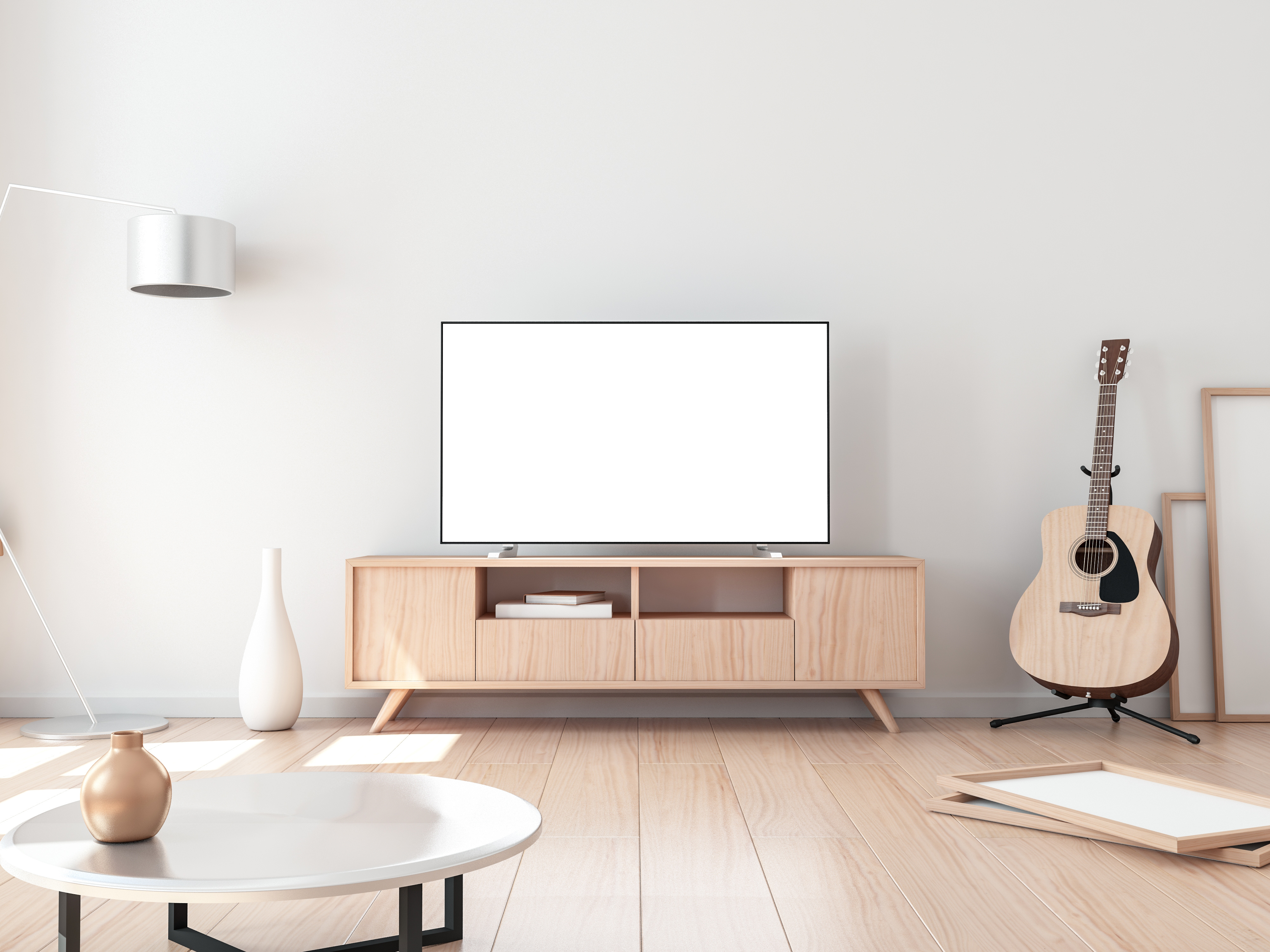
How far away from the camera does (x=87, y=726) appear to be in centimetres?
325

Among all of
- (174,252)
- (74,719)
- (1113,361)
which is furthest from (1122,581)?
(74,719)

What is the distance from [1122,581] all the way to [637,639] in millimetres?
1568

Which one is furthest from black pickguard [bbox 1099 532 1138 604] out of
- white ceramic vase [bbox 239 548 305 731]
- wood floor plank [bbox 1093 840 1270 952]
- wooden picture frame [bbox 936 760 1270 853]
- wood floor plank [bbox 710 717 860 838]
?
white ceramic vase [bbox 239 548 305 731]

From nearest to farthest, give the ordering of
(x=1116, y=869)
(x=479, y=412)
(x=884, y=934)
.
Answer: (x=884, y=934) < (x=1116, y=869) < (x=479, y=412)

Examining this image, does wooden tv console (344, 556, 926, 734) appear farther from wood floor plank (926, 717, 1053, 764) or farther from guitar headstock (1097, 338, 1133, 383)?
guitar headstock (1097, 338, 1133, 383)

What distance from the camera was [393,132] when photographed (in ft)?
12.0

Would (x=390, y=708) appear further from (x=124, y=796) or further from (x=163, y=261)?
(x=124, y=796)

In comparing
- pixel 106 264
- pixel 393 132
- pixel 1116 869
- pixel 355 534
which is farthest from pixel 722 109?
pixel 1116 869

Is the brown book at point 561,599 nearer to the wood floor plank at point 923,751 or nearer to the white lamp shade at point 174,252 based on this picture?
the wood floor plank at point 923,751

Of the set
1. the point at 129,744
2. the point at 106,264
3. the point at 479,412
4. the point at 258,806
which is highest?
the point at 106,264

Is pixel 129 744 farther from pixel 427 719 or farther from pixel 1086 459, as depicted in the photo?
pixel 1086 459

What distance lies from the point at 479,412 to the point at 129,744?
219 cm

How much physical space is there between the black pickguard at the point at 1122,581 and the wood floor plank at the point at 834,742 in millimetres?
896

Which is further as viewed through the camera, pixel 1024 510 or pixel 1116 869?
pixel 1024 510
